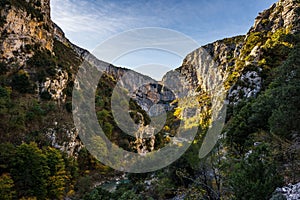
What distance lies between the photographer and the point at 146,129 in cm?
5753

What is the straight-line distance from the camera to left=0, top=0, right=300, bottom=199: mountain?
912 cm

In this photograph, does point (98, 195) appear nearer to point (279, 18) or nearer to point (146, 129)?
point (146, 129)

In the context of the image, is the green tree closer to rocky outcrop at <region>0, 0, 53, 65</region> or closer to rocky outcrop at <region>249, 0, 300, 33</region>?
rocky outcrop at <region>0, 0, 53, 65</region>

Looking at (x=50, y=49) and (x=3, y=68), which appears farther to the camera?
(x=50, y=49)

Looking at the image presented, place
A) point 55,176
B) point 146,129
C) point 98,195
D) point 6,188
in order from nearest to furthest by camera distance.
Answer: point 98,195 < point 6,188 < point 55,176 < point 146,129

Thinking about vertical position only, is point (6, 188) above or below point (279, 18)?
below

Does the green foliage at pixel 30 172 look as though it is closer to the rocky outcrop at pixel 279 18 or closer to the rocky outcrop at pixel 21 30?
the rocky outcrop at pixel 21 30

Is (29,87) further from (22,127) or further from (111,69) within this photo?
(111,69)

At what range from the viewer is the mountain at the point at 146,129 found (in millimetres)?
9117

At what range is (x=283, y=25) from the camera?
42875 millimetres

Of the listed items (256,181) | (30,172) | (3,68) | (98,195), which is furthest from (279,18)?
(3,68)

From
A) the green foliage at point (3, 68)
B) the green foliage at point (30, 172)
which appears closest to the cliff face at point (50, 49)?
the green foliage at point (3, 68)

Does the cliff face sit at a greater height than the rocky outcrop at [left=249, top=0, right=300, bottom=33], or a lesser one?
lesser

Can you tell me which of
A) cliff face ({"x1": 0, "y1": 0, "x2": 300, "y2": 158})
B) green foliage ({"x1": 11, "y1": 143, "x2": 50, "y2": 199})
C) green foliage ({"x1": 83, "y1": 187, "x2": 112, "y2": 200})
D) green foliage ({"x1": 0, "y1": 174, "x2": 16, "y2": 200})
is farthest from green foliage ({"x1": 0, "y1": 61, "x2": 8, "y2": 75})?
green foliage ({"x1": 83, "y1": 187, "x2": 112, "y2": 200})
